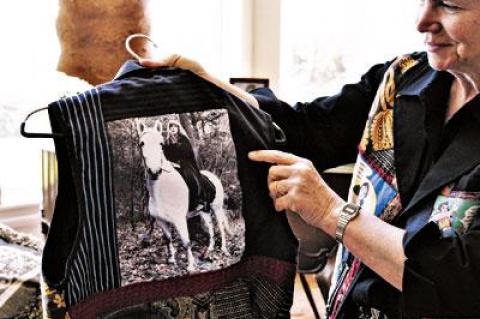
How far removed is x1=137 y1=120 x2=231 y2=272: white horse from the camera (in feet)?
2.93

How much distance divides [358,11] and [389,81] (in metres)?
1.68

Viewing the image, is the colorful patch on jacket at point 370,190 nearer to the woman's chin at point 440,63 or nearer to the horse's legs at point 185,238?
the woman's chin at point 440,63

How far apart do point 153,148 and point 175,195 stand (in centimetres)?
9

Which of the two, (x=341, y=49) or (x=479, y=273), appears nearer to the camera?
(x=479, y=273)

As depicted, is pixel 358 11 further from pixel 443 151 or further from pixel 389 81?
pixel 443 151

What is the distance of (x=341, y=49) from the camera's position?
2793mm

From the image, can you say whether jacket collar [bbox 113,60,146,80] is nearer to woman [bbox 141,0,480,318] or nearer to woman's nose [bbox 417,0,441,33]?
woman [bbox 141,0,480,318]

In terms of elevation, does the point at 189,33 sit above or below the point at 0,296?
above

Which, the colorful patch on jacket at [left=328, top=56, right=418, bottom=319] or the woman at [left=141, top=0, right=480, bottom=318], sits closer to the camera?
the woman at [left=141, top=0, right=480, bottom=318]

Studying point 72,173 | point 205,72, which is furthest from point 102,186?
point 205,72

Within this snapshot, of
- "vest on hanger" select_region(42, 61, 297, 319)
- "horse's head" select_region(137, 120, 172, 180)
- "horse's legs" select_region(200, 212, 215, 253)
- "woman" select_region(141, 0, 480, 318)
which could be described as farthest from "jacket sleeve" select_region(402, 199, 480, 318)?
"horse's head" select_region(137, 120, 172, 180)

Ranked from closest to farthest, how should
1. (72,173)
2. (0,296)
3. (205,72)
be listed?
(72,173)
(205,72)
(0,296)

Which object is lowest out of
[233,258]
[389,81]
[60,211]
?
[233,258]

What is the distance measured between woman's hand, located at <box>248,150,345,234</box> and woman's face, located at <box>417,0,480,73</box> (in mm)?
307
